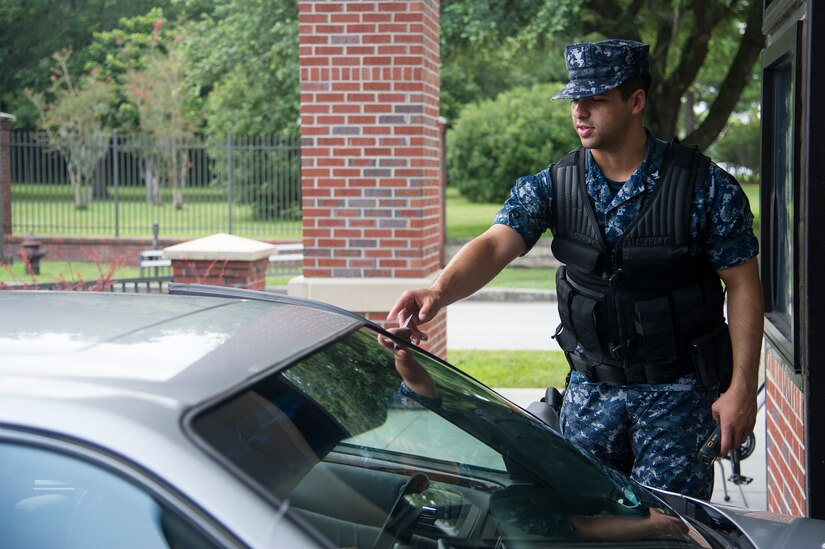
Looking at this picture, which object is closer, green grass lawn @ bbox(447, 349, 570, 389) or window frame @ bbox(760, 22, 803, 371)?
window frame @ bbox(760, 22, 803, 371)

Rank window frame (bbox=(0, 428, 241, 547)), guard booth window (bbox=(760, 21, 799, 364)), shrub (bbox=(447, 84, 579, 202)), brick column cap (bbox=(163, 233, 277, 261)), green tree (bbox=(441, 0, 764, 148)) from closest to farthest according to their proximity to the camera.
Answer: window frame (bbox=(0, 428, 241, 547)), guard booth window (bbox=(760, 21, 799, 364)), brick column cap (bbox=(163, 233, 277, 261)), green tree (bbox=(441, 0, 764, 148)), shrub (bbox=(447, 84, 579, 202))

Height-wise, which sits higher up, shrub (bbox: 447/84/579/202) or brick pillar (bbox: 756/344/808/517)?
shrub (bbox: 447/84/579/202)

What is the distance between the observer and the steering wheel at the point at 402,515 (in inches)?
77.5

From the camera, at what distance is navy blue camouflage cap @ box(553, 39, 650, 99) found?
333 centimetres

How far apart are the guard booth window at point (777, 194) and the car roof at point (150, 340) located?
87.0 inches

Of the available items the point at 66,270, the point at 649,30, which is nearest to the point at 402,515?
the point at 66,270

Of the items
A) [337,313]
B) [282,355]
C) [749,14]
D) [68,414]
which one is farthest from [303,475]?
[749,14]

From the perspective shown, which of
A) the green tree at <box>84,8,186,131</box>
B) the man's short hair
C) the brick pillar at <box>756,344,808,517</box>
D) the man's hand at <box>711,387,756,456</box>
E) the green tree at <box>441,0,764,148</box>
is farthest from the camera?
the green tree at <box>84,8,186,131</box>

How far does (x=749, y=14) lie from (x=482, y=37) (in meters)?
5.14

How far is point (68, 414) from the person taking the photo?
5.60 ft

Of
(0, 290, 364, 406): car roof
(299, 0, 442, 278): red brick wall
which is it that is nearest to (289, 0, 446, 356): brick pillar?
(299, 0, 442, 278): red brick wall

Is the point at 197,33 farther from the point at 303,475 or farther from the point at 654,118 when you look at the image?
the point at 303,475

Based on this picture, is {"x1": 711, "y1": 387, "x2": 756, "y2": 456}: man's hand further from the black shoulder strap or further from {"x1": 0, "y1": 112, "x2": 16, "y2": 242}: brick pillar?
{"x1": 0, "y1": 112, "x2": 16, "y2": 242}: brick pillar

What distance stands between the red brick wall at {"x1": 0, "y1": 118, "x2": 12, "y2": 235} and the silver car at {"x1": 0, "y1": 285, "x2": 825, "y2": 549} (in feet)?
62.5
